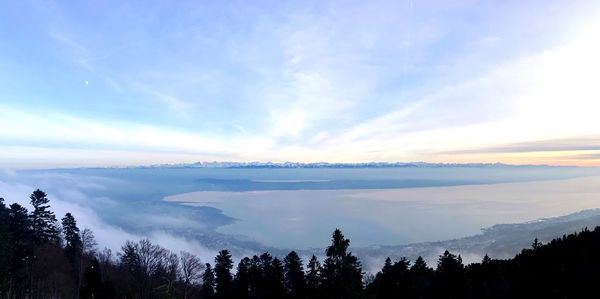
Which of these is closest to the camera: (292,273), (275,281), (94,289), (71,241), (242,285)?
(94,289)

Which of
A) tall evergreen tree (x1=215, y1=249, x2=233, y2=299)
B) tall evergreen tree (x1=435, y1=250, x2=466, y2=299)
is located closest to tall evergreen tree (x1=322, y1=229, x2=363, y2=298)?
tall evergreen tree (x1=435, y1=250, x2=466, y2=299)

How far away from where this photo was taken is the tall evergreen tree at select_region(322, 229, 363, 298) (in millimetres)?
20078

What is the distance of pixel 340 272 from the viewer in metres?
20.4

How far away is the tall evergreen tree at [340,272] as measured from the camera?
2008 centimetres

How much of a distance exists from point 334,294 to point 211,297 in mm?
26690

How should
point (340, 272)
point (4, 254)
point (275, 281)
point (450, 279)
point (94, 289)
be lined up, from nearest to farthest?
point (340, 272) → point (4, 254) → point (94, 289) → point (450, 279) → point (275, 281)

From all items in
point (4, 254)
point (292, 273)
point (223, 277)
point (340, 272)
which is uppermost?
point (340, 272)

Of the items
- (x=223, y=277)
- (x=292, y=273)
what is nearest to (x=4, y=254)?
(x=223, y=277)

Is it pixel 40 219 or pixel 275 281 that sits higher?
pixel 40 219

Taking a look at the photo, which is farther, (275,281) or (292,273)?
(292,273)

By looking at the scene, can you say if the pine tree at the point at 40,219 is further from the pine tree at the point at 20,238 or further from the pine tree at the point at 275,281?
the pine tree at the point at 275,281

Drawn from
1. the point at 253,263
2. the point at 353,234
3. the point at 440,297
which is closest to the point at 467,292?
the point at 440,297

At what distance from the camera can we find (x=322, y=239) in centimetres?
18688

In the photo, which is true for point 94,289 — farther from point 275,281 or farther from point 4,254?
point 275,281
